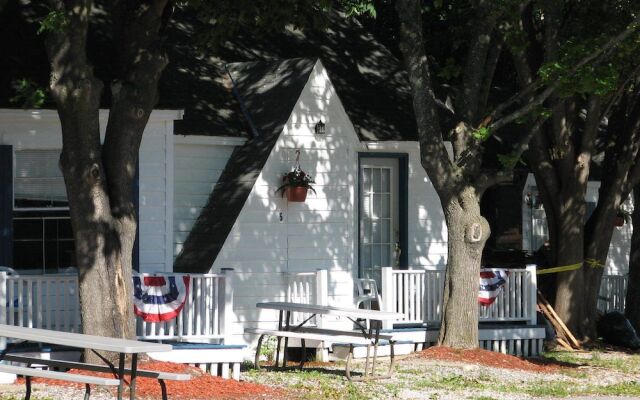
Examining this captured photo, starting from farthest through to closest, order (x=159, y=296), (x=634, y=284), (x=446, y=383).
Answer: (x=634, y=284) < (x=446, y=383) < (x=159, y=296)

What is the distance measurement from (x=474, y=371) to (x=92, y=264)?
5792 millimetres

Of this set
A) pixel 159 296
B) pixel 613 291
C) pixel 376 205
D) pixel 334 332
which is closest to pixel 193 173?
pixel 376 205

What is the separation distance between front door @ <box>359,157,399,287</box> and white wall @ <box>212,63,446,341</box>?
0.56 meters

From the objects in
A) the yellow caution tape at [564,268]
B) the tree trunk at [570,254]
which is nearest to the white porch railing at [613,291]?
the tree trunk at [570,254]

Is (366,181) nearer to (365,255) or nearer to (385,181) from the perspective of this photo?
(385,181)

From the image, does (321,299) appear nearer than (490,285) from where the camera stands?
Yes

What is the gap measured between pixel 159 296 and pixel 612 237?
14934 mm

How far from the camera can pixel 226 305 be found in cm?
1586

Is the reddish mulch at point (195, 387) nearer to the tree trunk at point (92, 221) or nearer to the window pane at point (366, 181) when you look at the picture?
the tree trunk at point (92, 221)

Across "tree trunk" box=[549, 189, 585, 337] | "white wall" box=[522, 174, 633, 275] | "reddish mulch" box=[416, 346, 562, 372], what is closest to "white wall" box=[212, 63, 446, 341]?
"reddish mulch" box=[416, 346, 562, 372]

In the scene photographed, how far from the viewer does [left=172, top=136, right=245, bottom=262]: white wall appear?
60.2 ft

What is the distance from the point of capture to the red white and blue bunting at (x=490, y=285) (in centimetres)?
1955

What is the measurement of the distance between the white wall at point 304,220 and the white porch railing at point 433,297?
719 mm

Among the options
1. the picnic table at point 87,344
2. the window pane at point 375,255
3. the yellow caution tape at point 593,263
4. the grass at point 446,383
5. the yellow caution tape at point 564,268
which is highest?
the window pane at point 375,255
